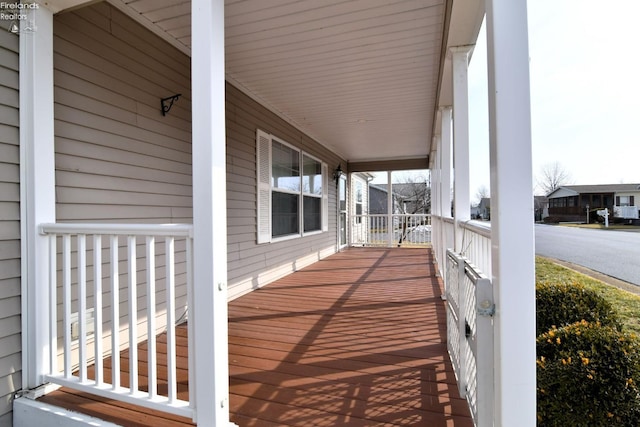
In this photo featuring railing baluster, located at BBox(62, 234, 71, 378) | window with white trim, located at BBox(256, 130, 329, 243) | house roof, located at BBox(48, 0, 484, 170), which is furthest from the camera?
window with white trim, located at BBox(256, 130, 329, 243)

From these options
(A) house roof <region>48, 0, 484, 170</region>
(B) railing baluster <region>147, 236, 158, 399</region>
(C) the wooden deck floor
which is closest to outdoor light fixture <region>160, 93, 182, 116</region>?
(A) house roof <region>48, 0, 484, 170</region>

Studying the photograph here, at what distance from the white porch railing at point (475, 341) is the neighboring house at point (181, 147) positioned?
63 mm

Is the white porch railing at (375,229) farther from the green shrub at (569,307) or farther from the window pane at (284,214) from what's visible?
the green shrub at (569,307)

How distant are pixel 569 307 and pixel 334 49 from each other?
8.99ft

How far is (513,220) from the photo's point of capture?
1060 mm

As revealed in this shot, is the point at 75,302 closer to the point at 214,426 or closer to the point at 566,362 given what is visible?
the point at 214,426

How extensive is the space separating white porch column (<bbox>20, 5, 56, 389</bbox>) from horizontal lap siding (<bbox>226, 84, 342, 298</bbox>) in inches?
71.7

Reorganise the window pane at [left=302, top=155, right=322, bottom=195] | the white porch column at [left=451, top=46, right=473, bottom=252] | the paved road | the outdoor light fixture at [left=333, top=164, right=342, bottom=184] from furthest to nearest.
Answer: the outdoor light fixture at [left=333, top=164, right=342, bottom=184], the window pane at [left=302, top=155, right=322, bottom=195], the paved road, the white porch column at [left=451, top=46, right=473, bottom=252]

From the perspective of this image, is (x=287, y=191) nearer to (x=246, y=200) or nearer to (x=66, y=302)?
(x=246, y=200)

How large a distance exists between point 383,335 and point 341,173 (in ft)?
19.5

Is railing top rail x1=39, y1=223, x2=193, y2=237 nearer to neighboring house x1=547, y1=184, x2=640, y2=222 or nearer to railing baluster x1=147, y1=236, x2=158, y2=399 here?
railing baluster x1=147, y1=236, x2=158, y2=399

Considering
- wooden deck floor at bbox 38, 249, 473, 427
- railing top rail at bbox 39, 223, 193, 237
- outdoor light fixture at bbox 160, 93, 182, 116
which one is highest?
outdoor light fixture at bbox 160, 93, 182, 116

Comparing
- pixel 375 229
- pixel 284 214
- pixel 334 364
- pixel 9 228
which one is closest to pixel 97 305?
pixel 9 228

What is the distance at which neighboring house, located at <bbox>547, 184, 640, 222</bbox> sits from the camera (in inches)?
277
